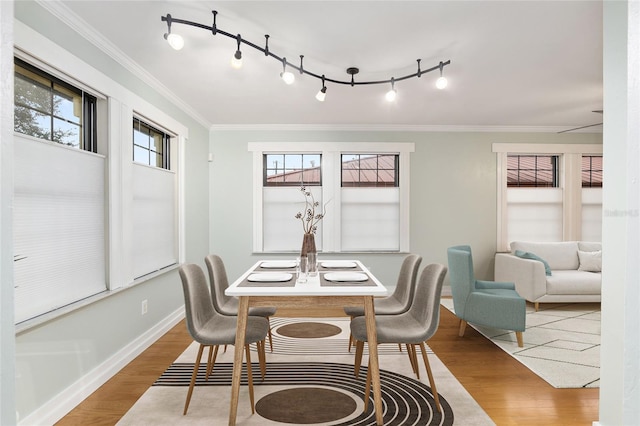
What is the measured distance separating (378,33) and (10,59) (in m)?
2.46

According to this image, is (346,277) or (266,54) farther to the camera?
(266,54)

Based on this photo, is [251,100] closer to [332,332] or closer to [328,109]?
[328,109]

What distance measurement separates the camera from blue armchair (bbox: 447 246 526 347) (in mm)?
3432

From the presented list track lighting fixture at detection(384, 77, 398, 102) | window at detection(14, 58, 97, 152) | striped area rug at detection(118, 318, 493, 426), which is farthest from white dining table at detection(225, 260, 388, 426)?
track lighting fixture at detection(384, 77, 398, 102)

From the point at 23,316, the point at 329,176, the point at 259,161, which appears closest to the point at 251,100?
the point at 259,161

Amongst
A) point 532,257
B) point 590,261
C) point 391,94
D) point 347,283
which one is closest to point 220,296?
point 347,283

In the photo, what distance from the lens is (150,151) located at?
3.82m

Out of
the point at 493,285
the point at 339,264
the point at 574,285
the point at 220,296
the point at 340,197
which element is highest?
the point at 340,197

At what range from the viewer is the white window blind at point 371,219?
559 cm

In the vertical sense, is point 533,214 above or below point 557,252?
above

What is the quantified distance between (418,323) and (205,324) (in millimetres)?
1448

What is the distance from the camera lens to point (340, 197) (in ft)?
18.2

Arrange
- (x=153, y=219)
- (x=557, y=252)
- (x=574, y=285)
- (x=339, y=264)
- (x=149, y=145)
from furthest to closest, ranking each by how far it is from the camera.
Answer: (x=557, y=252) < (x=574, y=285) < (x=149, y=145) < (x=153, y=219) < (x=339, y=264)

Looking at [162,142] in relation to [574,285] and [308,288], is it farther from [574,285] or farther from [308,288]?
[574,285]
